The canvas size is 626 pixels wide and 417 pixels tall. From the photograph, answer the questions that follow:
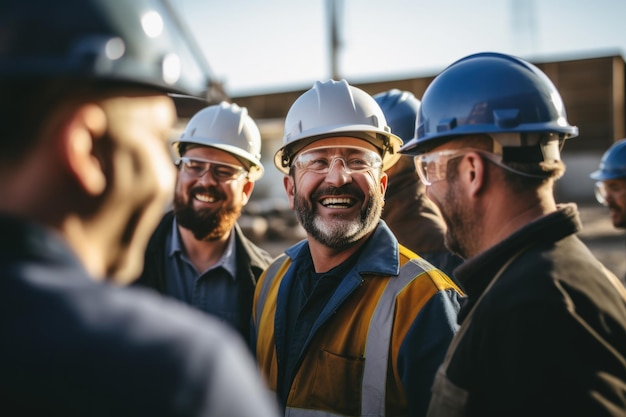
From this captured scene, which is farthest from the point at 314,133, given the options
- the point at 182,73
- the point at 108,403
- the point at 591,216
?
the point at 591,216

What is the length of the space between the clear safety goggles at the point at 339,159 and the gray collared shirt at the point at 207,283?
3.77ft

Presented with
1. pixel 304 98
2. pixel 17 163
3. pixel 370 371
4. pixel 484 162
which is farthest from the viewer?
pixel 304 98

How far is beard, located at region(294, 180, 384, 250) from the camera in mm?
3041

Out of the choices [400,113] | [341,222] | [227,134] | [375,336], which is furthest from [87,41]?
[400,113]

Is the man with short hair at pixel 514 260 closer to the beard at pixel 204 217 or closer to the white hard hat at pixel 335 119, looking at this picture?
the white hard hat at pixel 335 119

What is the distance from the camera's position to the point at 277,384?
275 cm

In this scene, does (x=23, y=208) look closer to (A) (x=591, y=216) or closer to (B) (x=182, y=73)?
(B) (x=182, y=73)

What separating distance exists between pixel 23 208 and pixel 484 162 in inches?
66.7

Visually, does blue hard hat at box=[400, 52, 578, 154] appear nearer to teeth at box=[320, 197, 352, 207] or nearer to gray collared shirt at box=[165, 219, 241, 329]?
teeth at box=[320, 197, 352, 207]

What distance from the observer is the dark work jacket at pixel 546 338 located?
4.73ft

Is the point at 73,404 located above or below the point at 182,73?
below

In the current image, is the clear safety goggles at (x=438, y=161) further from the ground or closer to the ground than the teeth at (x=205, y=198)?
further from the ground

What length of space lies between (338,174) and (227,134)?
57.4 inches

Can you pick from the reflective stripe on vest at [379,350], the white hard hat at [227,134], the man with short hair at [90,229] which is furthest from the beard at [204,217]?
the man with short hair at [90,229]
